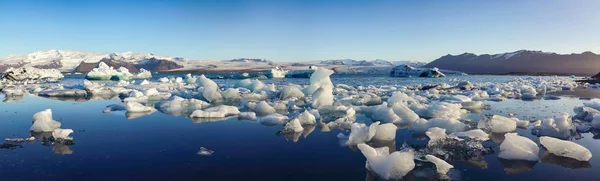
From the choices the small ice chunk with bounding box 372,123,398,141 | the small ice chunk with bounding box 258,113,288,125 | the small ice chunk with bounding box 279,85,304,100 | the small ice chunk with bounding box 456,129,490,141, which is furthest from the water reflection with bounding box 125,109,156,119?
the small ice chunk with bounding box 456,129,490,141

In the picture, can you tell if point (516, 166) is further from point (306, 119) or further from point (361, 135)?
point (306, 119)

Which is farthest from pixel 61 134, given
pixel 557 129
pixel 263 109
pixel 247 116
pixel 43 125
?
pixel 557 129

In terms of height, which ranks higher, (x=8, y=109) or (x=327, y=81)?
(x=327, y=81)

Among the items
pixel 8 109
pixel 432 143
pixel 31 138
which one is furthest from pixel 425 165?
pixel 8 109

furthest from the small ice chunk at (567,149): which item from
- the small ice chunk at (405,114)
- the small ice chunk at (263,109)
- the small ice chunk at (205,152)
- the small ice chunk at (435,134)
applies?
the small ice chunk at (263,109)

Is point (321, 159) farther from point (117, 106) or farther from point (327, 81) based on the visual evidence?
point (327, 81)
